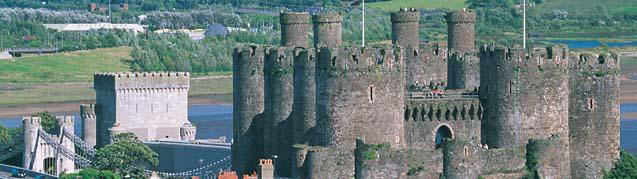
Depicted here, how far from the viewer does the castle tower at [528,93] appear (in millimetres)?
53219

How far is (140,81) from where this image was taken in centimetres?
6938

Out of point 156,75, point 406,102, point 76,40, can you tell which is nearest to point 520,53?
point 406,102

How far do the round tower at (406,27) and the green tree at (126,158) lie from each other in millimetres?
8575

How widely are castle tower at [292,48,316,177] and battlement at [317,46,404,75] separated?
1893mm

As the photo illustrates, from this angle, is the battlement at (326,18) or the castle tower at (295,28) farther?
the castle tower at (295,28)

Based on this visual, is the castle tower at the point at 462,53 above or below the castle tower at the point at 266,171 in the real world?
above

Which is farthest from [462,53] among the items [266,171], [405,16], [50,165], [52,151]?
[50,165]

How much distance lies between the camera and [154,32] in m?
174

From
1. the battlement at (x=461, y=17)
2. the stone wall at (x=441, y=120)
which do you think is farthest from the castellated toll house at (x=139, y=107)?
the stone wall at (x=441, y=120)

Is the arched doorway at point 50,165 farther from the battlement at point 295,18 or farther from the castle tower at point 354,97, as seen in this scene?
the castle tower at point 354,97

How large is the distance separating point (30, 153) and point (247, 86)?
12875mm

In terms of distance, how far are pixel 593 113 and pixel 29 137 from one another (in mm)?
20550

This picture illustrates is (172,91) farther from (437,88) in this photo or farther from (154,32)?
(154,32)

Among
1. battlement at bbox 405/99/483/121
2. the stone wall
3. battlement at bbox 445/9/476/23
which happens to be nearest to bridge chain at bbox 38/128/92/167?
battlement at bbox 445/9/476/23
